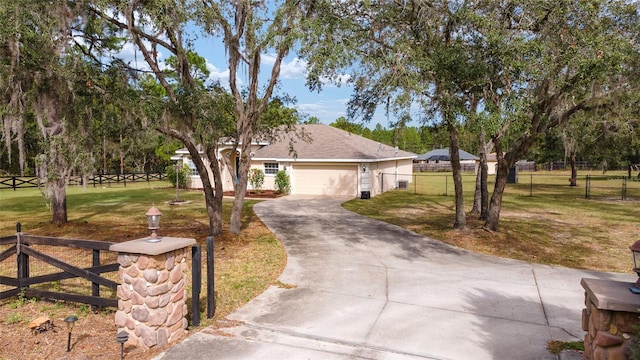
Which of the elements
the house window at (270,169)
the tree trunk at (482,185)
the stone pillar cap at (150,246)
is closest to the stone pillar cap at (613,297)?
the stone pillar cap at (150,246)

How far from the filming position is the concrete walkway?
4711 millimetres

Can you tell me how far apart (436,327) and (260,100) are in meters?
8.06

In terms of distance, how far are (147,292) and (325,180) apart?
62.0ft

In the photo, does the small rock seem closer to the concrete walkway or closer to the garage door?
the concrete walkway

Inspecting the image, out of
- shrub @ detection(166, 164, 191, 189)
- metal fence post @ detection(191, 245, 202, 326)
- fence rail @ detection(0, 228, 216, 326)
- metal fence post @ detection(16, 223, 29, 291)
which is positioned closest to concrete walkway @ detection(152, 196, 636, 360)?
metal fence post @ detection(191, 245, 202, 326)

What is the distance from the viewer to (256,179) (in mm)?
24016

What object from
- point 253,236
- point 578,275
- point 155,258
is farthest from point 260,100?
point 578,275

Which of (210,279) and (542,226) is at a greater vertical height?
(210,279)

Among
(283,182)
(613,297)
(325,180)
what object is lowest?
(613,297)

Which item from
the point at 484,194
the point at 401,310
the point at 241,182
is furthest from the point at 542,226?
the point at 241,182

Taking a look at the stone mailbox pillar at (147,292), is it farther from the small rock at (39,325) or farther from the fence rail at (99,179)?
the fence rail at (99,179)

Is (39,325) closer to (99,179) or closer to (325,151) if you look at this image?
(325,151)

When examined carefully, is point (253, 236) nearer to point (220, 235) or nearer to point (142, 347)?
point (220, 235)

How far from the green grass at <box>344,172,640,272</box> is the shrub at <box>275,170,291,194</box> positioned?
190 inches
